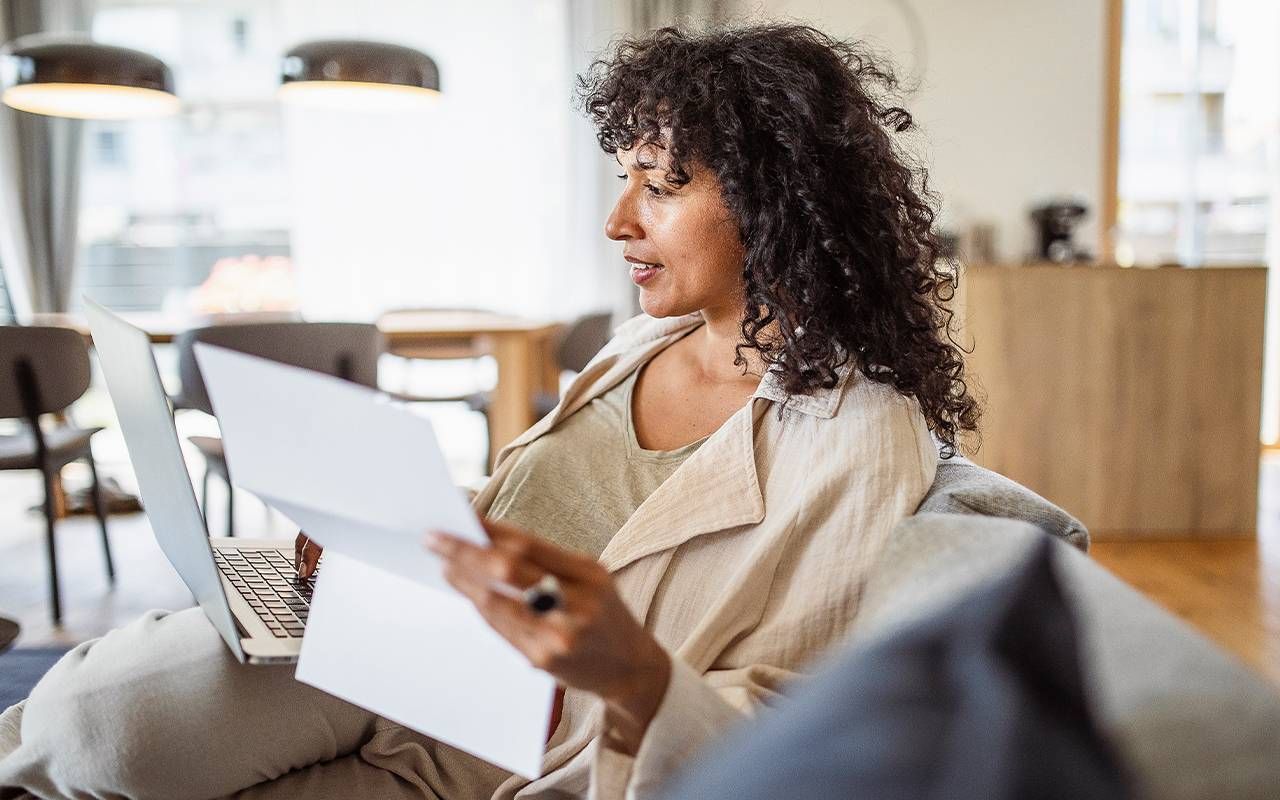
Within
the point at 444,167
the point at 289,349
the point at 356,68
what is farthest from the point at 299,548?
the point at 444,167

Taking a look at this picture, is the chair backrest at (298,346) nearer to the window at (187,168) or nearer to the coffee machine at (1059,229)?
the window at (187,168)

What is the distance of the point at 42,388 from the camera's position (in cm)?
285

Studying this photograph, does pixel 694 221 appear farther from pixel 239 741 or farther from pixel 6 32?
pixel 6 32

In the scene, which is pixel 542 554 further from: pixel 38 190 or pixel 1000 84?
pixel 38 190

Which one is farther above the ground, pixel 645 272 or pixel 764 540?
pixel 645 272

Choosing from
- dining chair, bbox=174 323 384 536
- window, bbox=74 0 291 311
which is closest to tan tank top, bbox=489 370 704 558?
dining chair, bbox=174 323 384 536

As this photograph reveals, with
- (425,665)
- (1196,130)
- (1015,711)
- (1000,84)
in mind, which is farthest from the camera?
(1196,130)

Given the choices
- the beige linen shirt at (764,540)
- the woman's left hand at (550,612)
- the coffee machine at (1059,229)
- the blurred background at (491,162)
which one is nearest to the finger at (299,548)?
the beige linen shirt at (764,540)

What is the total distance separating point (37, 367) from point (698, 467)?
2412 mm

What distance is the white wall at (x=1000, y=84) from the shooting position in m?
5.21

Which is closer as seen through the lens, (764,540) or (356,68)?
(764,540)

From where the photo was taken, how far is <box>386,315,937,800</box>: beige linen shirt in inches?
37.5

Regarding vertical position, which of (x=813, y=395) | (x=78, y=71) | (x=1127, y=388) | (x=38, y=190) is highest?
(x=78, y=71)

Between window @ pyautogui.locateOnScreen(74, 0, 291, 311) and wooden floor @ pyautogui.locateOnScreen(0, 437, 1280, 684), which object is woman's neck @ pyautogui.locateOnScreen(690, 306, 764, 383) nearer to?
wooden floor @ pyautogui.locateOnScreen(0, 437, 1280, 684)
